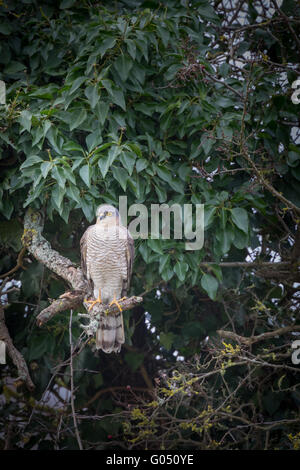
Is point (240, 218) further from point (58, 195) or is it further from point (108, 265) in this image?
point (58, 195)

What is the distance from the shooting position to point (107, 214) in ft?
8.40

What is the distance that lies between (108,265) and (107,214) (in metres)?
0.40

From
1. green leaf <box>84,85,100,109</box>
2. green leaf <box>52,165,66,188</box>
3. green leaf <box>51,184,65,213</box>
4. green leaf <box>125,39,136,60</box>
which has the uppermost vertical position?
green leaf <box>125,39,136,60</box>

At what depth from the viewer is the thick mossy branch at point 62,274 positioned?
2449 mm

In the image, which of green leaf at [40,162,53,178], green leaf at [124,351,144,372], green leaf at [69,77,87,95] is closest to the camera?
green leaf at [40,162,53,178]

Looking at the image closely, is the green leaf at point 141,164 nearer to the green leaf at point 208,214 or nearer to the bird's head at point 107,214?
the bird's head at point 107,214

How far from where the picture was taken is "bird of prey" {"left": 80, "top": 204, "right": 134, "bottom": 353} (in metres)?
2.66

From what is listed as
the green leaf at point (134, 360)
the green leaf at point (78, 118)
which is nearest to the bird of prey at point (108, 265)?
the green leaf at point (78, 118)

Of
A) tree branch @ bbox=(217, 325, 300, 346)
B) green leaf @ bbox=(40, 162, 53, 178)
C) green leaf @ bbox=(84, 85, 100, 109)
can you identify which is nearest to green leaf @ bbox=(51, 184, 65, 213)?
green leaf @ bbox=(40, 162, 53, 178)

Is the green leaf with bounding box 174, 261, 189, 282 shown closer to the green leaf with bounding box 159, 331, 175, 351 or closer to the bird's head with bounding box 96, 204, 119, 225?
the bird's head with bounding box 96, 204, 119, 225

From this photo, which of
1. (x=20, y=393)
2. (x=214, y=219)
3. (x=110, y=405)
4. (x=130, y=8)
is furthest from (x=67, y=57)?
(x=110, y=405)

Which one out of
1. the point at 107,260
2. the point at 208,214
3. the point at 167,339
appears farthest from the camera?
the point at 167,339

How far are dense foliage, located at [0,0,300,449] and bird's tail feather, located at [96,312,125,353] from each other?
13cm

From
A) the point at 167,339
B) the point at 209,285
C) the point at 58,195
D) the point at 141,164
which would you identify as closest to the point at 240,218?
the point at 209,285
